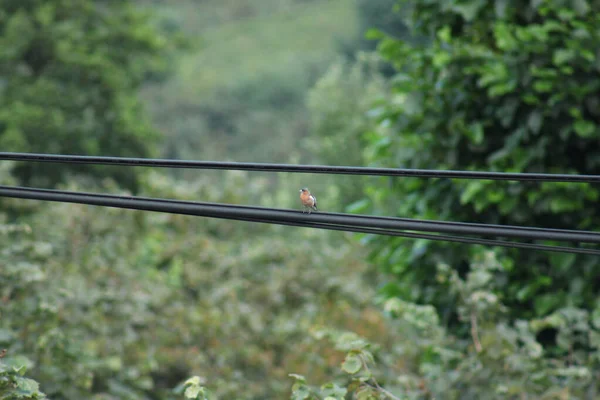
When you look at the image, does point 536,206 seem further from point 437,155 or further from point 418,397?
point 418,397

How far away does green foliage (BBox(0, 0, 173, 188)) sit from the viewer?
17.5 metres

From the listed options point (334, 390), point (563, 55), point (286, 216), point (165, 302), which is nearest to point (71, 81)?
point (165, 302)

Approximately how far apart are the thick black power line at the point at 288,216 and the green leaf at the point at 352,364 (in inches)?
26.6

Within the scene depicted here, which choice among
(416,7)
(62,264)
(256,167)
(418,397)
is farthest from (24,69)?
(256,167)

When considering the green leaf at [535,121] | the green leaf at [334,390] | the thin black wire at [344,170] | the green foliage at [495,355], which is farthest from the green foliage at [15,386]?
the green leaf at [535,121]

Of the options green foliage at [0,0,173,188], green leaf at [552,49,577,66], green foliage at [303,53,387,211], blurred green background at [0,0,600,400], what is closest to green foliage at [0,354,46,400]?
blurred green background at [0,0,600,400]

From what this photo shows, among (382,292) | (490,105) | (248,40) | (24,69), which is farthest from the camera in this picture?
(248,40)

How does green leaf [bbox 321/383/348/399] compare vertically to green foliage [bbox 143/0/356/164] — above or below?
below

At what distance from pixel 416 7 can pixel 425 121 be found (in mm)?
866

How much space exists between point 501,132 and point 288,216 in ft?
10.0

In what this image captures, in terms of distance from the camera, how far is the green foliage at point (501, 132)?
16.0 ft

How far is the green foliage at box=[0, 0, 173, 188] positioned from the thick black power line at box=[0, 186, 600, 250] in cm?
1472

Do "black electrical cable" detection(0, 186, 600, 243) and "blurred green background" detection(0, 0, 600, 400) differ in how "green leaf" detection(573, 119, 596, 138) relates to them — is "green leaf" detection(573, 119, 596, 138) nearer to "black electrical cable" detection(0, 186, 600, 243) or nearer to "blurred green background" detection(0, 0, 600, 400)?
"blurred green background" detection(0, 0, 600, 400)

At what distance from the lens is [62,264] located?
7.89m
